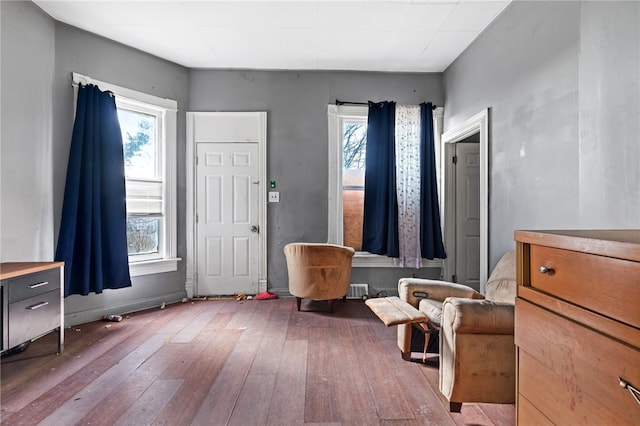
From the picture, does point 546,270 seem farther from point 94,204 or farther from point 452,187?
point 94,204

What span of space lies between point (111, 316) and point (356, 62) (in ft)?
12.7

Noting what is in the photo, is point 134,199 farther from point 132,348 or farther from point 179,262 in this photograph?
point 132,348

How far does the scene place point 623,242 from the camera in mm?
662

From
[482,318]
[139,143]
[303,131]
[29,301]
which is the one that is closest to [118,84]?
[139,143]

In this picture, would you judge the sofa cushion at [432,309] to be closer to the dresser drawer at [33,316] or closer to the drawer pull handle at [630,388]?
the drawer pull handle at [630,388]

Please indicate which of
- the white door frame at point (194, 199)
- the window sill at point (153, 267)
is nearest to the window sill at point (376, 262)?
the white door frame at point (194, 199)

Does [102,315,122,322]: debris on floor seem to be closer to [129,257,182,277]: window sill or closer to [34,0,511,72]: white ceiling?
[129,257,182,277]: window sill

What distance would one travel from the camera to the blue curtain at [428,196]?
12.3ft

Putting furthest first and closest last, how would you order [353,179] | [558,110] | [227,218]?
[353,179] → [227,218] → [558,110]

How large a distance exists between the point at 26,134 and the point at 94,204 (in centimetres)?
76

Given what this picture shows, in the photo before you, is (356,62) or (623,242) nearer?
(623,242)

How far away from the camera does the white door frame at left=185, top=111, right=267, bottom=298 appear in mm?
3826

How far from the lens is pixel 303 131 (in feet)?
12.8

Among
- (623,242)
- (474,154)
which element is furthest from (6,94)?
(474,154)
